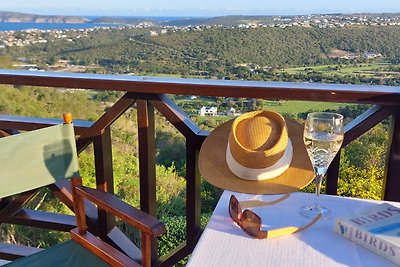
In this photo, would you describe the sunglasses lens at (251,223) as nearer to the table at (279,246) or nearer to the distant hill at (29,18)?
the table at (279,246)

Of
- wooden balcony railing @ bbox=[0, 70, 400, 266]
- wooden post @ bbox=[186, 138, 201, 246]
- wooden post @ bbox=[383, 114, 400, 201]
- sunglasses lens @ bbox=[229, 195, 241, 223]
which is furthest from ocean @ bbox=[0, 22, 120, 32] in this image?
sunglasses lens @ bbox=[229, 195, 241, 223]

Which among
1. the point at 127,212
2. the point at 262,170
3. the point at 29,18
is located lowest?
the point at 127,212

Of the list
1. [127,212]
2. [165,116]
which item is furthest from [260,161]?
[165,116]

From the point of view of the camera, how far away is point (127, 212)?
1.55m

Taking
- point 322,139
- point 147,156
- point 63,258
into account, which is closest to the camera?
point 322,139

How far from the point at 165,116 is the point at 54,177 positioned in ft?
1.79

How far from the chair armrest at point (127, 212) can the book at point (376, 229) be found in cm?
58

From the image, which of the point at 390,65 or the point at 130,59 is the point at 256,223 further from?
the point at 130,59

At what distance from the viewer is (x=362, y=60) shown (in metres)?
4.35

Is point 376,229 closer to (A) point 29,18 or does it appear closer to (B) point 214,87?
(B) point 214,87

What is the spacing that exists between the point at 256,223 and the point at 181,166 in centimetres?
149

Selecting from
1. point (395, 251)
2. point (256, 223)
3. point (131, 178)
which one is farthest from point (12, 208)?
point (395, 251)

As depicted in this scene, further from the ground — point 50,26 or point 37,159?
point 50,26

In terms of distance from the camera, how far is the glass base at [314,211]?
4.17ft
